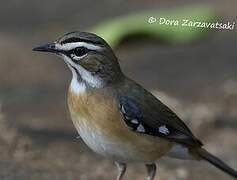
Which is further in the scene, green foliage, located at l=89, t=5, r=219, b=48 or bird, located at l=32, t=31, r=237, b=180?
green foliage, located at l=89, t=5, r=219, b=48

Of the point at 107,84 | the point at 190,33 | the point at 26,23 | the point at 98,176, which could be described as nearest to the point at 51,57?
the point at 26,23

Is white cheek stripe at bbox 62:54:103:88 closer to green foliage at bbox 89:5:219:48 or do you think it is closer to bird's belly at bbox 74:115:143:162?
bird's belly at bbox 74:115:143:162

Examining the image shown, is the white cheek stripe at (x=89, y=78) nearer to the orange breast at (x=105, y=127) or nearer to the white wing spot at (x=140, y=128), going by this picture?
the orange breast at (x=105, y=127)

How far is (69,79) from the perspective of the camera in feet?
40.1

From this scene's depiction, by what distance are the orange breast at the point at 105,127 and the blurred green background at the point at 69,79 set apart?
124cm

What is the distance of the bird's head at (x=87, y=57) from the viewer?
6953mm

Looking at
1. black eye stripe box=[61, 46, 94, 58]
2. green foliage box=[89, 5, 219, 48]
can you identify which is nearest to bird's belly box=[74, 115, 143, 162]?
black eye stripe box=[61, 46, 94, 58]

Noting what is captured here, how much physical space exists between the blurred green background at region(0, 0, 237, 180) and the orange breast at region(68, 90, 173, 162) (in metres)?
1.24

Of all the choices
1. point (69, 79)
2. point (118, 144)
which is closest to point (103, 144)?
point (118, 144)

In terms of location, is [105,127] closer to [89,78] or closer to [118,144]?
[118,144]

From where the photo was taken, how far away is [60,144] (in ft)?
33.0

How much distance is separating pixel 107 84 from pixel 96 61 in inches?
10.2

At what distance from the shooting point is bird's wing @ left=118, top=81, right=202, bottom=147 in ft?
23.6

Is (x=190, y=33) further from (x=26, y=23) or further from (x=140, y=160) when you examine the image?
(x=140, y=160)
